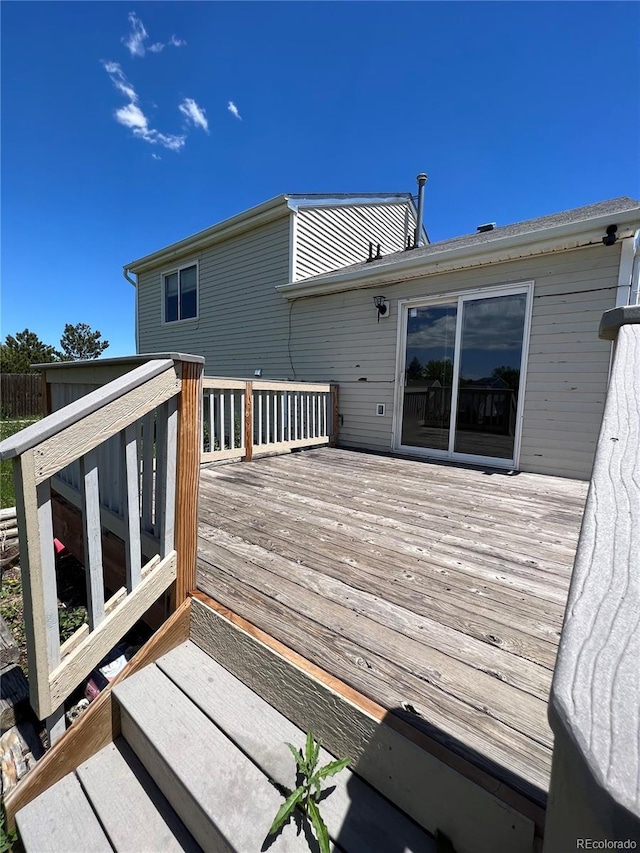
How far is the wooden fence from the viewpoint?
13.6 meters

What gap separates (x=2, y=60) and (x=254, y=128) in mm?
4516

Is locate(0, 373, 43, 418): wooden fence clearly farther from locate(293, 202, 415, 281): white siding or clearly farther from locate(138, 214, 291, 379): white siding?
locate(293, 202, 415, 281): white siding

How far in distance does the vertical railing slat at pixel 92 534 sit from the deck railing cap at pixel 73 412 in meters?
0.16

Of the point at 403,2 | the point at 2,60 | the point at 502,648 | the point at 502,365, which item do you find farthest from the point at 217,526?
the point at 2,60

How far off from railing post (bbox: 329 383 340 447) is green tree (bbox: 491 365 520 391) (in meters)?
2.31

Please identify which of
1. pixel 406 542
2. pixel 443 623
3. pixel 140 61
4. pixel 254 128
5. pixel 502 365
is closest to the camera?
pixel 443 623

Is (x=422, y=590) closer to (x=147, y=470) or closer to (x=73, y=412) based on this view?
(x=147, y=470)

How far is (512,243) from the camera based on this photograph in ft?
13.2

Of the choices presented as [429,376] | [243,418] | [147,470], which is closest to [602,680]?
[147,470]

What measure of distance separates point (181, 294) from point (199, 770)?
31.3 ft

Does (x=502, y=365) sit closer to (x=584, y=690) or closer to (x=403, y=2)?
(x=584, y=690)

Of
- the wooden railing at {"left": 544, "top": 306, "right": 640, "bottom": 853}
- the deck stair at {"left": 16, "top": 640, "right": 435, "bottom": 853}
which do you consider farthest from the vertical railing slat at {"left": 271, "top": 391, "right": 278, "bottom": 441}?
the wooden railing at {"left": 544, "top": 306, "right": 640, "bottom": 853}

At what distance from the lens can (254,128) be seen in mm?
8312

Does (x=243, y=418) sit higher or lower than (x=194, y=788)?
higher
